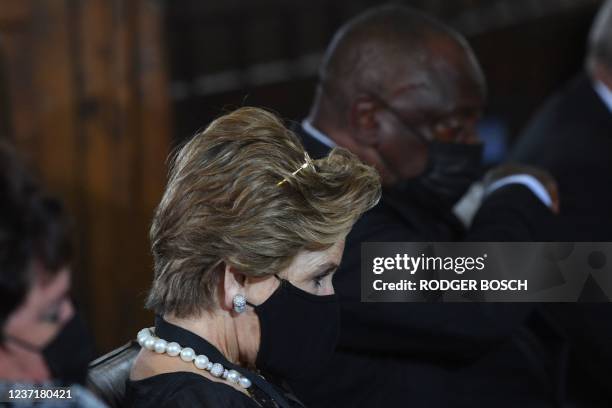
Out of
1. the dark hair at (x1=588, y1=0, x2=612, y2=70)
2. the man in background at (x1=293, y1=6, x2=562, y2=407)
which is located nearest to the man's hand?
the man in background at (x1=293, y1=6, x2=562, y2=407)

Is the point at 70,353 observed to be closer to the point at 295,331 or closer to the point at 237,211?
the point at 237,211

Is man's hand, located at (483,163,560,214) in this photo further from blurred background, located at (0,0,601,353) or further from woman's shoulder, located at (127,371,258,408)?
woman's shoulder, located at (127,371,258,408)

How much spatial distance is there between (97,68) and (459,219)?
1.42 metres

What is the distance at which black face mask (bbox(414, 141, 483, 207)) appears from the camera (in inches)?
92.5

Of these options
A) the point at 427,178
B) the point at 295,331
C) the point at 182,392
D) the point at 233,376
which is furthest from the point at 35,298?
the point at 427,178

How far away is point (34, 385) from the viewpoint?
4.26ft

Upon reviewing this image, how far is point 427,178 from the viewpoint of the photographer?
2.36 metres

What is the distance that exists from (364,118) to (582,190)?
2.00ft

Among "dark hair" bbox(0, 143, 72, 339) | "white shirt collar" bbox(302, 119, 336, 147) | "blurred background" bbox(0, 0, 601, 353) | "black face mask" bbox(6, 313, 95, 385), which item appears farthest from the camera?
"blurred background" bbox(0, 0, 601, 353)

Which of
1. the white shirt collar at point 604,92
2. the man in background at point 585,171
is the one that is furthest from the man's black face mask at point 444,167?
the white shirt collar at point 604,92

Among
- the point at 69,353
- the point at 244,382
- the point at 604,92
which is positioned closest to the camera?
the point at 69,353

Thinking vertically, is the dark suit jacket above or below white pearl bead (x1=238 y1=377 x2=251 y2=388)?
below

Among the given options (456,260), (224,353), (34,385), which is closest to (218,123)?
(224,353)

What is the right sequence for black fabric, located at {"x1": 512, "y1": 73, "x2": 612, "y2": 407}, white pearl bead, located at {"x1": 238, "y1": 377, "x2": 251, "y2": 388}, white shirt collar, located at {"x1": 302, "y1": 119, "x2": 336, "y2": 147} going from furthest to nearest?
1. black fabric, located at {"x1": 512, "y1": 73, "x2": 612, "y2": 407}
2. white shirt collar, located at {"x1": 302, "y1": 119, "x2": 336, "y2": 147}
3. white pearl bead, located at {"x1": 238, "y1": 377, "x2": 251, "y2": 388}
